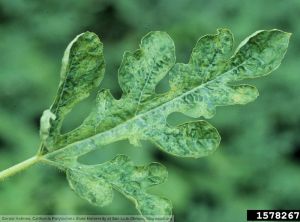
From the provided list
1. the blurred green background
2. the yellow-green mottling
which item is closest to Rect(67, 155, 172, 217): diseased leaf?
the yellow-green mottling

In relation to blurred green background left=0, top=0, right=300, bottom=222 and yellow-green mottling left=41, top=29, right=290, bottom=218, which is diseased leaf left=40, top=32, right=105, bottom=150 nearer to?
yellow-green mottling left=41, top=29, right=290, bottom=218

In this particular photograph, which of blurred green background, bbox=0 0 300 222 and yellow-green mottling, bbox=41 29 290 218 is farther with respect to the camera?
blurred green background, bbox=0 0 300 222

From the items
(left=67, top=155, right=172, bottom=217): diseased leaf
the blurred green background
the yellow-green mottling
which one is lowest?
(left=67, top=155, right=172, bottom=217): diseased leaf

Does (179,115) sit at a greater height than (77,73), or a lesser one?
greater

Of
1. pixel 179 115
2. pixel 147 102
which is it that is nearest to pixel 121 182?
pixel 147 102

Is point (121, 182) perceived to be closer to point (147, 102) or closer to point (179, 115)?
point (147, 102)

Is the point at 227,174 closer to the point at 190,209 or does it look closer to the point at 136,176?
the point at 190,209

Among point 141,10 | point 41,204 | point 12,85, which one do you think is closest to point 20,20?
point 12,85
